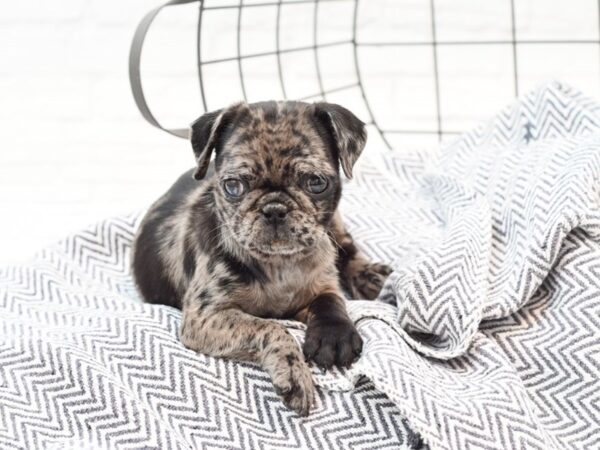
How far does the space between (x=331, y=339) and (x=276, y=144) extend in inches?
21.3

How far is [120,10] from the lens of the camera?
4516 millimetres

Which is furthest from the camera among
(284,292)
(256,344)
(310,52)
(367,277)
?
(310,52)

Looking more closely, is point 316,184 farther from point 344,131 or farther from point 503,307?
point 503,307

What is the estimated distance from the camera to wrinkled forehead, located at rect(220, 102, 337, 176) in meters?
2.43

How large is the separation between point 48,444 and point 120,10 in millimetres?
2872

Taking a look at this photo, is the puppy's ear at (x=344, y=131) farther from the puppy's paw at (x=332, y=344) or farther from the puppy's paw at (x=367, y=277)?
the puppy's paw at (x=367, y=277)

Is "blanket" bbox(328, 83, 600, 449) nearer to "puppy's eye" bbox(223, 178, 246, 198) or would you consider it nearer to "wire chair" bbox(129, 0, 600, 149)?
"puppy's eye" bbox(223, 178, 246, 198)

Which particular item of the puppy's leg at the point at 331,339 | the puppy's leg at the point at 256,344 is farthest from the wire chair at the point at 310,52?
the puppy's leg at the point at 331,339

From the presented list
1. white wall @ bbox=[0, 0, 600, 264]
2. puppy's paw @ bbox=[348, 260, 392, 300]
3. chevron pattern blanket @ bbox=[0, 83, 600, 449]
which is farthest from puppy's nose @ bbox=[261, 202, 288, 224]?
white wall @ bbox=[0, 0, 600, 264]

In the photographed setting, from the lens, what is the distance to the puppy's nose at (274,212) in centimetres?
238

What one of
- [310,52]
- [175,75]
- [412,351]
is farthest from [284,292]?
[310,52]

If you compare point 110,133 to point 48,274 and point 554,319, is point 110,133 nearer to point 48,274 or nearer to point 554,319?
point 48,274

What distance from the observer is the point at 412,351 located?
7.95 feet

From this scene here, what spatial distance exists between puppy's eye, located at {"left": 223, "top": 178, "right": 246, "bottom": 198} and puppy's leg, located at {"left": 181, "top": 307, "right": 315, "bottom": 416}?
12.8 inches
